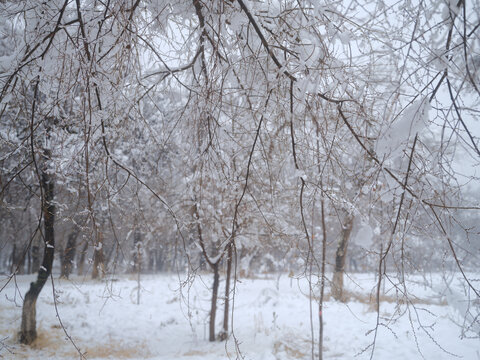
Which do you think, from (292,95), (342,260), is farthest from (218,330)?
(292,95)

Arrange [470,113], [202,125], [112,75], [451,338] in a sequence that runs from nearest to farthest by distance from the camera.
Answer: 1. [470,113]
2. [112,75]
3. [202,125]
4. [451,338]

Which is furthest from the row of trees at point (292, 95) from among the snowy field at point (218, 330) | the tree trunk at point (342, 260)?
the snowy field at point (218, 330)

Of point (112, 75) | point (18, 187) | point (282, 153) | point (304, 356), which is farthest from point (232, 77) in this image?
point (18, 187)

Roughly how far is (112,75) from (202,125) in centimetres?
61

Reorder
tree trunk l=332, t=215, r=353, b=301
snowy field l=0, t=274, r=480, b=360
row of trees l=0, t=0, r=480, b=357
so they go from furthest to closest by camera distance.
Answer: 1. snowy field l=0, t=274, r=480, b=360
2. tree trunk l=332, t=215, r=353, b=301
3. row of trees l=0, t=0, r=480, b=357

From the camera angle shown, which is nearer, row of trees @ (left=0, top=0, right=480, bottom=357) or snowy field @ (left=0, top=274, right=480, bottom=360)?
row of trees @ (left=0, top=0, right=480, bottom=357)

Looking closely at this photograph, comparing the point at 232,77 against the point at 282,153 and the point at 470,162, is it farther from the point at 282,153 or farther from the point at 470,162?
the point at 470,162

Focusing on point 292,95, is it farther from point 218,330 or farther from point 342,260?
point 218,330

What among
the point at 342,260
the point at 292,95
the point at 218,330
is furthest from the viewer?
the point at 218,330

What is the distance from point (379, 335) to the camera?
232 inches

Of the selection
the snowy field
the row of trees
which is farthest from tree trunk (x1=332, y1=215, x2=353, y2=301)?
the snowy field

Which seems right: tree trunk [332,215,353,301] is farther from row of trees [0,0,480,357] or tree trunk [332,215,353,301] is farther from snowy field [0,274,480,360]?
snowy field [0,274,480,360]

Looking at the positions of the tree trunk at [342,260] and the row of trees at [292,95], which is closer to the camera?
the row of trees at [292,95]

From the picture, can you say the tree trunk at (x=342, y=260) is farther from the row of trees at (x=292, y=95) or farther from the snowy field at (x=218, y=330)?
the snowy field at (x=218, y=330)
